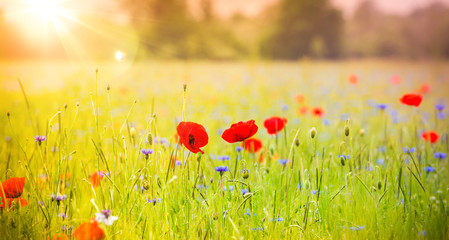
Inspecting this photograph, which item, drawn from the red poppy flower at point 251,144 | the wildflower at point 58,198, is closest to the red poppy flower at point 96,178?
the wildflower at point 58,198

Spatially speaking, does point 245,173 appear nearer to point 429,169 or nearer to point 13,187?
point 13,187

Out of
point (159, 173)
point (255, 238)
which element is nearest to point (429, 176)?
point (255, 238)

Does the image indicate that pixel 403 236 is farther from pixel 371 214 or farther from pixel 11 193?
pixel 11 193

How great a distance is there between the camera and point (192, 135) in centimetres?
139

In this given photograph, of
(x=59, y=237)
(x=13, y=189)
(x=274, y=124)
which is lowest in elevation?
(x=59, y=237)

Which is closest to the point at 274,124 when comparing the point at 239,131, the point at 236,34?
the point at 239,131

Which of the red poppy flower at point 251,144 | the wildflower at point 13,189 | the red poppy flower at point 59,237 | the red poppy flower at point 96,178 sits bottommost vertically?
the red poppy flower at point 59,237

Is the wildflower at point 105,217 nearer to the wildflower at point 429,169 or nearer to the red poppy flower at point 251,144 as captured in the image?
the red poppy flower at point 251,144

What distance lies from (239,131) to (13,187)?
0.85 metres

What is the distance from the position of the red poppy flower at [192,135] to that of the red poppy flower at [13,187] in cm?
61

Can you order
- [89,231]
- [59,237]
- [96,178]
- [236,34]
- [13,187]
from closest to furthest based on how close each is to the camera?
[89,231]
[59,237]
[13,187]
[96,178]
[236,34]

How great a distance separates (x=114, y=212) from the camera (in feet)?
4.98

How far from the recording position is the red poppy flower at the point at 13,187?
4.70 feet

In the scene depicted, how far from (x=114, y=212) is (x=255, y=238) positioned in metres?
0.54
